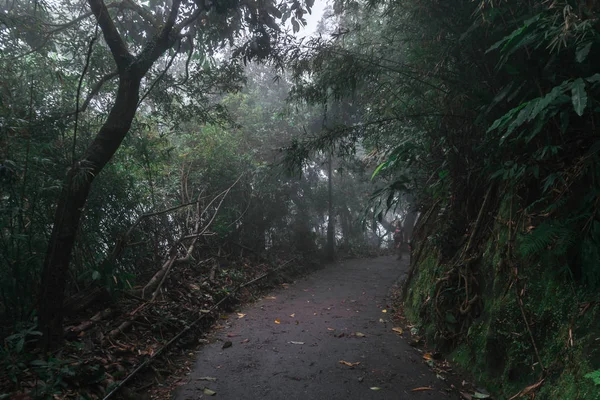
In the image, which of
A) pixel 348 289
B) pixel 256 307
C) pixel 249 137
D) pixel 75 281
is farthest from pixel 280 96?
pixel 75 281

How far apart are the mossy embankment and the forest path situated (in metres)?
0.60

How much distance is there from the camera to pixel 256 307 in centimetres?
828

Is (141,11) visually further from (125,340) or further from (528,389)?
(528,389)

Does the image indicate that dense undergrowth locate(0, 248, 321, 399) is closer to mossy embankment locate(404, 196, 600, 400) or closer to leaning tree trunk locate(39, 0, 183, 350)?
leaning tree trunk locate(39, 0, 183, 350)

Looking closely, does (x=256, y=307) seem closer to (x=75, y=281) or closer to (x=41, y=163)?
(x=75, y=281)

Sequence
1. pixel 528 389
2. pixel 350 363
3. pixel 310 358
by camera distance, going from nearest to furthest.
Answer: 1. pixel 528 389
2. pixel 350 363
3. pixel 310 358

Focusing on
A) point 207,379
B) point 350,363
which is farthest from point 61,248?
point 350,363

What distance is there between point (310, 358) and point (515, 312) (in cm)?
250

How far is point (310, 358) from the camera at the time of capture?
16.3 ft

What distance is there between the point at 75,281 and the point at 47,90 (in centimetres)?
277

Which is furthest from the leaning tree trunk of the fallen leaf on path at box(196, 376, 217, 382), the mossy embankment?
the mossy embankment

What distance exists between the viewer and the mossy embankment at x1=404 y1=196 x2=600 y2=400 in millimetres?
3051

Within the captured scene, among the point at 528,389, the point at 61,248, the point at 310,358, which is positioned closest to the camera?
the point at 528,389

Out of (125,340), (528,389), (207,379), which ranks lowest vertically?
(207,379)
